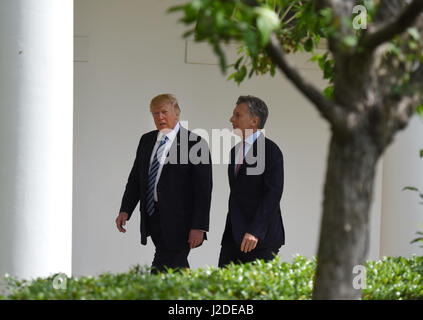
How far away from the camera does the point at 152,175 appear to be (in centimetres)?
677

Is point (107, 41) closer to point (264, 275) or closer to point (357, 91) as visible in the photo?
point (264, 275)

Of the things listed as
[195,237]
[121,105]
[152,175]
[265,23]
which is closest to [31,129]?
[152,175]

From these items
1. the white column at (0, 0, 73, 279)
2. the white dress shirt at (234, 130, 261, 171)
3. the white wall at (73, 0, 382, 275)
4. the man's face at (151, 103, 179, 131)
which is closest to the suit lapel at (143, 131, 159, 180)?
the man's face at (151, 103, 179, 131)

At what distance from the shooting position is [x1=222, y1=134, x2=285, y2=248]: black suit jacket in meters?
6.36

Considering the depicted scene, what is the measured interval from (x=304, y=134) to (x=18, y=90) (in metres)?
4.94

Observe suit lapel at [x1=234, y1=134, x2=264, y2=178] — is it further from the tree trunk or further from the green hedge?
the tree trunk

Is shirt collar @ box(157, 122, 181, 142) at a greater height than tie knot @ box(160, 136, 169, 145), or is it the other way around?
shirt collar @ box(157, 122, 181, 142)

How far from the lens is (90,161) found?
9.00 meters

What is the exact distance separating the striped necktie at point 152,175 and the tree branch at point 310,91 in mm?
3411

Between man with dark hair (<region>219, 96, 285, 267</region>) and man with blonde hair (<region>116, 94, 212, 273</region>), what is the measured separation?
0.26 metres

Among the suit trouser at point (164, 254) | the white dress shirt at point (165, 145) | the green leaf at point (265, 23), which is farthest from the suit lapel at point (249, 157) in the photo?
the green leaf at point (265, 23)

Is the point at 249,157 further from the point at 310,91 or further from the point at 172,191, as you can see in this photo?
the point at 310,91

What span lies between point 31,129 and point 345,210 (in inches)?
99.4

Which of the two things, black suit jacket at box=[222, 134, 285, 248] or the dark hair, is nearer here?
black suit jacket at box=[222, 134, 285, 248]
